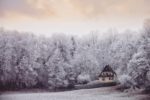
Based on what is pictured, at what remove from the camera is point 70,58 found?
382 cm

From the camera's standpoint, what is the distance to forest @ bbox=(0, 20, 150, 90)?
143 inches

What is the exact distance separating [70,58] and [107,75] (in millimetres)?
401

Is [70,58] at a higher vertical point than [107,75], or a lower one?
higher

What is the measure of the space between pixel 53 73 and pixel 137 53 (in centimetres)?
84

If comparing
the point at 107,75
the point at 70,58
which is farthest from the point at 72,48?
the point at 107,75

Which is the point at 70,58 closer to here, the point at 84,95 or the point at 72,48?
the point at 72,48

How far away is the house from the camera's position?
366 centimetres

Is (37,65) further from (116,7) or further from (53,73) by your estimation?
(116,7)

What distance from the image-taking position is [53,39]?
3.89 m

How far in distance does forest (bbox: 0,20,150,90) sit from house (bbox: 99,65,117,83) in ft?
0.12

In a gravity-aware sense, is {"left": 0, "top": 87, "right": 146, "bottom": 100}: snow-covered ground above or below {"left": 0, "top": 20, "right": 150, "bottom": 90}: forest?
below

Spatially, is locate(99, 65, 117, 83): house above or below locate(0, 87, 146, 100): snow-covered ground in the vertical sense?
above

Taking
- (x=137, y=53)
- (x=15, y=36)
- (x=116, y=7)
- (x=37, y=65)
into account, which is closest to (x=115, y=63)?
(x=137, y=53)

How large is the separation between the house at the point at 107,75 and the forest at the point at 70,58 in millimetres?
38
